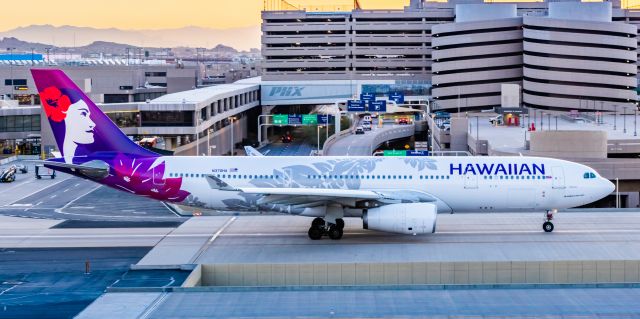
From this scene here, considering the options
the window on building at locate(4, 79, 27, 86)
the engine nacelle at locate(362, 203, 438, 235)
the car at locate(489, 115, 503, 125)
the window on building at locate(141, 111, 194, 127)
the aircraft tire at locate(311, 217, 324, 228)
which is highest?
the window on building at locate(4, 79, 27, 86)

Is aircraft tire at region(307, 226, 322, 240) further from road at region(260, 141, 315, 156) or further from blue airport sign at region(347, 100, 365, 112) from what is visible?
road at region(260, 141, 315, 156)

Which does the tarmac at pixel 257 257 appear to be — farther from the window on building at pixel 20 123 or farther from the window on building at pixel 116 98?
the window on building at pixel 116 98

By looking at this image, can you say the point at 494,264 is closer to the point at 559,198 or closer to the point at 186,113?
the point at 559,198

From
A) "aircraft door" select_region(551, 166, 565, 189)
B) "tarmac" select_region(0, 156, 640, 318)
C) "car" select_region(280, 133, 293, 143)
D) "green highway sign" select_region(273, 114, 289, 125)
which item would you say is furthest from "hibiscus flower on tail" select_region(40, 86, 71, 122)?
"car" select_region(280, 133, 293, 143)

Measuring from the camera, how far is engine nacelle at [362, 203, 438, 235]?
49844 mm

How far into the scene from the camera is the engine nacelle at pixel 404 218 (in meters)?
49.8

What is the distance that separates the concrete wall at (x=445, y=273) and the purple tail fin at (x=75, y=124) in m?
14.0

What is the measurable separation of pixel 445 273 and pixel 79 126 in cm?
2299

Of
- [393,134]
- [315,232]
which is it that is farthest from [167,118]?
[315,232]

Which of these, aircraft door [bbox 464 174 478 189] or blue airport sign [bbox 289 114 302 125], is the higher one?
blue airport sign [bbox 289 114 302 125]

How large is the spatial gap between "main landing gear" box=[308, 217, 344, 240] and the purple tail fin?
34.9 ft

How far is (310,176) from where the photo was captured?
5347 cm

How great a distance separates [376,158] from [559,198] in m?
10.3

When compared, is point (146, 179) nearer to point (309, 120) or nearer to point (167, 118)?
point (167, 118)
